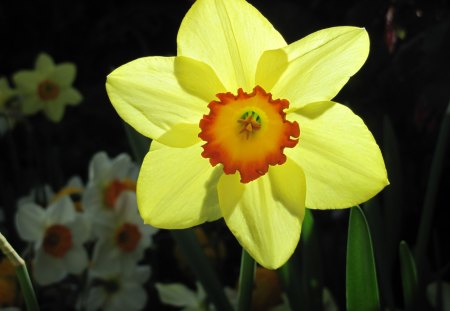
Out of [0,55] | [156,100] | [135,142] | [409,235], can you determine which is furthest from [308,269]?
[0,55]

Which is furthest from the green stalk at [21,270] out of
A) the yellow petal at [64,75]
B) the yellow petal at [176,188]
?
the yellow petal at [64,75]

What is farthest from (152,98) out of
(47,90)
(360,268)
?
(47,90)

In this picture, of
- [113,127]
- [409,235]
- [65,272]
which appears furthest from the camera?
[113,127]

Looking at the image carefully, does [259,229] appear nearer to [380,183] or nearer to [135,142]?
[380,183]

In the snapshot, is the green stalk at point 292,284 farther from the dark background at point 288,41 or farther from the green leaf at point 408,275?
the dark background at point 288,41

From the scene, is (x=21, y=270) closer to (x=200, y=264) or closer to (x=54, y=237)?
(x=200, y=264)

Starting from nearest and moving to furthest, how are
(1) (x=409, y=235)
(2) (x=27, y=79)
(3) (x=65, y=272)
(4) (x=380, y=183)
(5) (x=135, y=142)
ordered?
(4) (x=380, y=183), (5) (x=135, y=142), (3) (x=65, y=272), (1) (x=409, y=235), (2) (x=27, y=79)

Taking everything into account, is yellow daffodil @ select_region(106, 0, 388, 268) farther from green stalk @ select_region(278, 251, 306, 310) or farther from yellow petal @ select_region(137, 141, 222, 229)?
green stalk @ select_region(278, 251, 306, 310)
